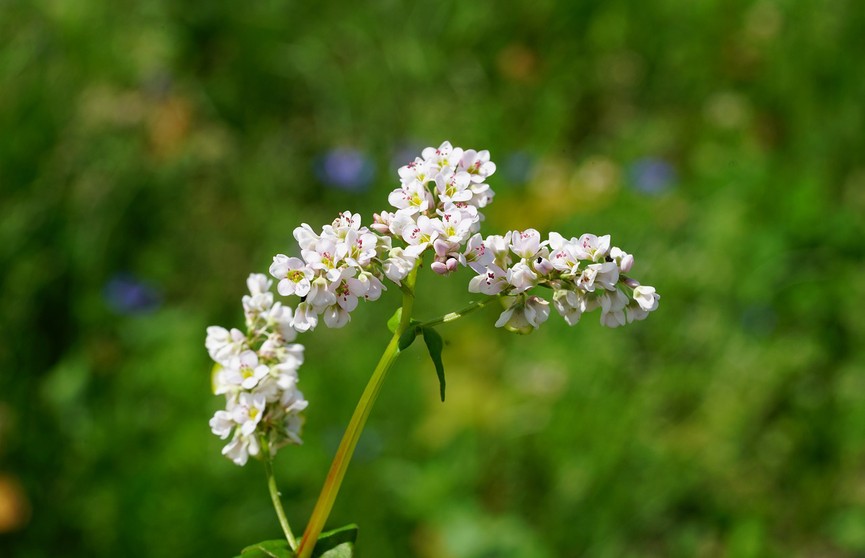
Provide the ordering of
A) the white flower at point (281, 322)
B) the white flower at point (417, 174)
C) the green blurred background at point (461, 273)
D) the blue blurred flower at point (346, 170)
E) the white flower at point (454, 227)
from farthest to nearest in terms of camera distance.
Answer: the blue blurred flower at point (346, 170) → the green blurred background at point (461, 273) → the white flower at point (281, 322) → the white flower at point (417, 174) → the white flower at point (454, 227)

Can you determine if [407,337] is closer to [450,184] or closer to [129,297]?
[450,184]

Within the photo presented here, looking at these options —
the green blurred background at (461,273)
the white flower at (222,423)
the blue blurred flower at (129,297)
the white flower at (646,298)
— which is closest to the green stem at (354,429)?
the white flower at (222,423)

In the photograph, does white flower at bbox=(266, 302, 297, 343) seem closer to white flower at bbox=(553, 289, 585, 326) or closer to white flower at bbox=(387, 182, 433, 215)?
white flower at bbox=(387, 182, 433, 215)

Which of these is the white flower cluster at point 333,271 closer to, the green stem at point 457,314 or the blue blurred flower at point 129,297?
the green stem at point 457,314

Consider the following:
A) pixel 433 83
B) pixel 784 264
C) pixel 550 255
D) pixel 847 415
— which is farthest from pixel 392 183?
pixel 550 255

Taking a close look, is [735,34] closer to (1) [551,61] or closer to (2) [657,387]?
(1) [551,61]
